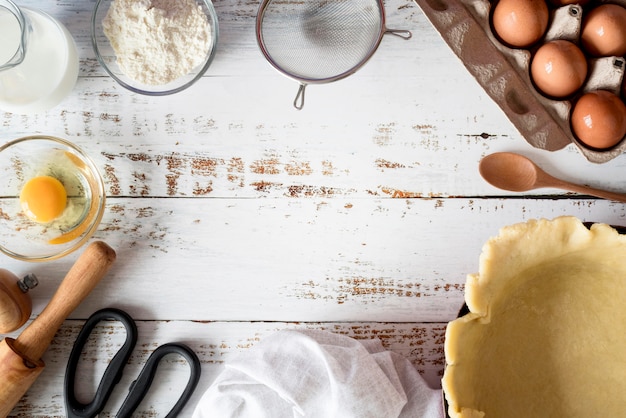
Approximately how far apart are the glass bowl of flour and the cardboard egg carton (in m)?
0.33

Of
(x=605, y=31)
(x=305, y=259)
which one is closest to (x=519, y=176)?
(x=605, y=31)

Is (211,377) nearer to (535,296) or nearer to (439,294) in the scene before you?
(439,294)

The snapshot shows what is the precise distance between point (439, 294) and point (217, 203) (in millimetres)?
372

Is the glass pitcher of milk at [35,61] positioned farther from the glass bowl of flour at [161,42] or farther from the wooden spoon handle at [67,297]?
the wooden spoon handle at [67,297]

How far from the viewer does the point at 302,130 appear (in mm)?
1063

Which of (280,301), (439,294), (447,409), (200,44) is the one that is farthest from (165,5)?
(447,409)

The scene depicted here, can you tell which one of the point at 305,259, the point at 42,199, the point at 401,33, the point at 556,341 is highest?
the point at 401,33

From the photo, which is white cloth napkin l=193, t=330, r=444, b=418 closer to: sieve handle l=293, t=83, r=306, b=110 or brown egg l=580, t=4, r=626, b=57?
sieve handle l=293, t=83, r=306, b=110

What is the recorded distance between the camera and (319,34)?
1091 millimetres

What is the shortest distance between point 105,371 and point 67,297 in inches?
4.9

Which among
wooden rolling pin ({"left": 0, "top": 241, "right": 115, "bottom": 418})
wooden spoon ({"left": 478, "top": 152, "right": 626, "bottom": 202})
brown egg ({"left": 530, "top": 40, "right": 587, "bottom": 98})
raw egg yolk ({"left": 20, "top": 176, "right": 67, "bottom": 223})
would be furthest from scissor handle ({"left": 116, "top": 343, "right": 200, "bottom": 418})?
brown egg ({"left": 530, "top": 40, "right": 587, "bottom": 98})

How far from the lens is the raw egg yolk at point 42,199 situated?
3.38 feet

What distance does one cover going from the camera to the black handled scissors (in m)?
1.02

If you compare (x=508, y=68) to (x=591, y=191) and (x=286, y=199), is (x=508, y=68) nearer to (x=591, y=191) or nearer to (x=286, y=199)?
(x=591, y=191)
